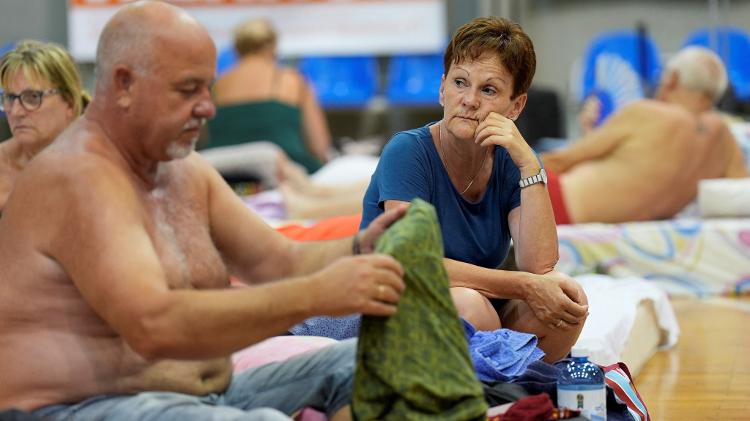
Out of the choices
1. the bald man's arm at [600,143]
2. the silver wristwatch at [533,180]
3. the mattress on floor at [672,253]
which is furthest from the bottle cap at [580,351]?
the bald man's arm at [600,143]

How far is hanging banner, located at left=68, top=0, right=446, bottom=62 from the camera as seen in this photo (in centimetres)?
912

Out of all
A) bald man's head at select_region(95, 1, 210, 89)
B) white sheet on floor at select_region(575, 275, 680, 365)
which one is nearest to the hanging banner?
white sheet on floor at select_region(575, 275, 680, 365)

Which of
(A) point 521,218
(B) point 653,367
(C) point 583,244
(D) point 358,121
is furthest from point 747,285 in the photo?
(D) point 358,121

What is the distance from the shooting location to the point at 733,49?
8.99m

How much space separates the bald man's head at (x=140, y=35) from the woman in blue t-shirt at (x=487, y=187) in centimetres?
98

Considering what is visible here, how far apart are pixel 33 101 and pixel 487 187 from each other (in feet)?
4.42

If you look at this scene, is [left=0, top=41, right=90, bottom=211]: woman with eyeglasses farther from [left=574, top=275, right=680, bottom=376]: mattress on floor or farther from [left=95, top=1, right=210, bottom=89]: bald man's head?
[left=574, top=275, right=680, bottom=376]: mattress on floor

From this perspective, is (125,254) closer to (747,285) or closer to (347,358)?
(347,358)

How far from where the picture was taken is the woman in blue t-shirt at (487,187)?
3.05 m

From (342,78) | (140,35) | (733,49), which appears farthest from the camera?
(342,78)

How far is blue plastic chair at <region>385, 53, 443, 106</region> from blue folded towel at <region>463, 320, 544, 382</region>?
6221 millimetres

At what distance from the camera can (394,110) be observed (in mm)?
9406

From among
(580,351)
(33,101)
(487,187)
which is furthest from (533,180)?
(33,101)

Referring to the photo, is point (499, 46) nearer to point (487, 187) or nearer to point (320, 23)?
point (487, 187)
